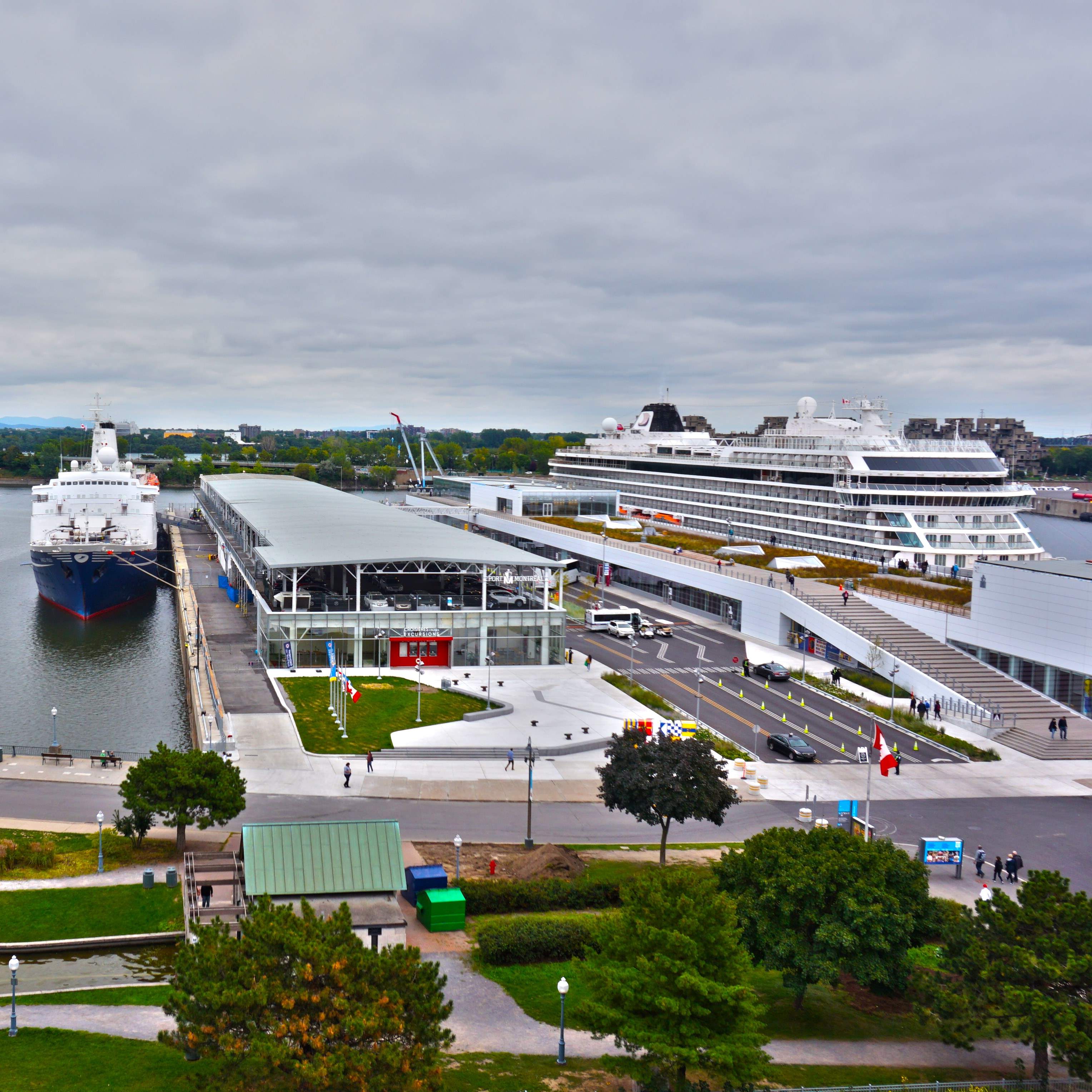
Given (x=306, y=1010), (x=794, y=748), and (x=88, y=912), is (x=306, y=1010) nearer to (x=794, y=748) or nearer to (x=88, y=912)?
(x=88, y=912)

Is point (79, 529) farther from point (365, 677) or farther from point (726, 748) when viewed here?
point (726, 748)

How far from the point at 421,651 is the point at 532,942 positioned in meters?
32.0

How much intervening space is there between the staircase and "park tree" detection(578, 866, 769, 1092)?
101 ft

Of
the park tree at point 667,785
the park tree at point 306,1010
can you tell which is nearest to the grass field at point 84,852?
the park tree at point 667,785

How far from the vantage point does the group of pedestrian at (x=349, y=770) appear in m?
35.2

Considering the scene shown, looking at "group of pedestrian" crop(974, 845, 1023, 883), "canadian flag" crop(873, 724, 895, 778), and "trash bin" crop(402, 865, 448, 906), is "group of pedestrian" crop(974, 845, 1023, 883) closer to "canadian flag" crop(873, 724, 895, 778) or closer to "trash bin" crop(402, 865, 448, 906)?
"canadian flag" crop(873, 724, 895, 778)

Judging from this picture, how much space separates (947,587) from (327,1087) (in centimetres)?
5215

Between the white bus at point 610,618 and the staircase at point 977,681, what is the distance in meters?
12.3

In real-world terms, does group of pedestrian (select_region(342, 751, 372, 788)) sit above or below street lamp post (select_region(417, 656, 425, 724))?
below

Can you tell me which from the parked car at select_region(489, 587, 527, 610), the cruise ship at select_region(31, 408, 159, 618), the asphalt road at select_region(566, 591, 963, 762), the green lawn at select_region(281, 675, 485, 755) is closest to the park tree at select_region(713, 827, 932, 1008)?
the asphalt road at select_region(566, 591, 963, 762)

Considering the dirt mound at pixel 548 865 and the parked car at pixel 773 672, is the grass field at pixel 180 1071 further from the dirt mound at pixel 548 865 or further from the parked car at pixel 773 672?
the parked car at pixel 773 672

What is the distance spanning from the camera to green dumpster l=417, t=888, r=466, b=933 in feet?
82.0

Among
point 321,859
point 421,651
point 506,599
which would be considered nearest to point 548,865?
point 321,859

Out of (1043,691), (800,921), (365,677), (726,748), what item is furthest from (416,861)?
(1043,691)
